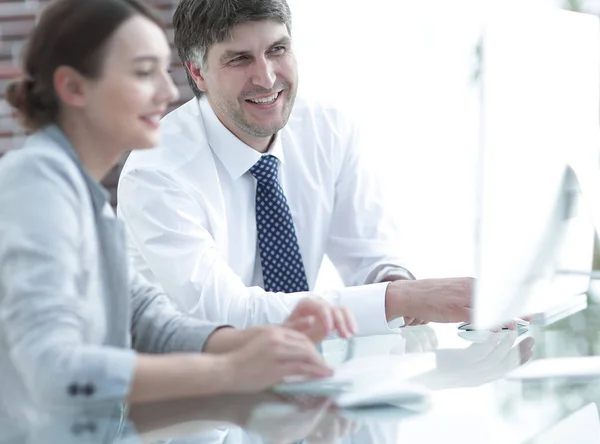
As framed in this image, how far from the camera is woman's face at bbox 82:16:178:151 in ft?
3.22

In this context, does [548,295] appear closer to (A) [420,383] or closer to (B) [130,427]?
(A) [420,383]

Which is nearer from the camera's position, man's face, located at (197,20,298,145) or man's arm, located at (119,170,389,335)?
man's arm, located at (119,170,389,335)

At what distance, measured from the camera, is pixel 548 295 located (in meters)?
1.29

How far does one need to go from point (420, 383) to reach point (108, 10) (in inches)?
24.9

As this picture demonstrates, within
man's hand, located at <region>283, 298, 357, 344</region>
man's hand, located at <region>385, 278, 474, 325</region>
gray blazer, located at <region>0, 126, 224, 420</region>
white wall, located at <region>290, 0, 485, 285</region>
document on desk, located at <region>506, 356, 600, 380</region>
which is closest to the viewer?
gray blazer, located at <region>0, 126, 224, 420</region>

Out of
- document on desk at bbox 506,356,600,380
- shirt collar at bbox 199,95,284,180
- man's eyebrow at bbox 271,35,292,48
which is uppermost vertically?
man's eyebrow at bbox 271,35,292,48

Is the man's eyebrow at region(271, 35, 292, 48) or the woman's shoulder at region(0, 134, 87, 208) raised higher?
the man's eyebrow at region(271, 35, 292, 48)

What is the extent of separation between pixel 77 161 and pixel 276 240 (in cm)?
87

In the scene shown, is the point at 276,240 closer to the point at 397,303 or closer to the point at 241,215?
the point at 241,215

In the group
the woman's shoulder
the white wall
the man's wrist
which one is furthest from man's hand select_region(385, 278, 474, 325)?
the white wall

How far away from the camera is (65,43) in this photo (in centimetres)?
96

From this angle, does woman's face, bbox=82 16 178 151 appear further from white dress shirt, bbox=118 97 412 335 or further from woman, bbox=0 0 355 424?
white dress shirt, bbox=118 97 412 335

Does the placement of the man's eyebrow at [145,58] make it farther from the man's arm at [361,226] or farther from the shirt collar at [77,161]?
the man's arm at [361,226]

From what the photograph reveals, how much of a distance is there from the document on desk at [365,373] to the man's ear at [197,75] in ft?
2.92
